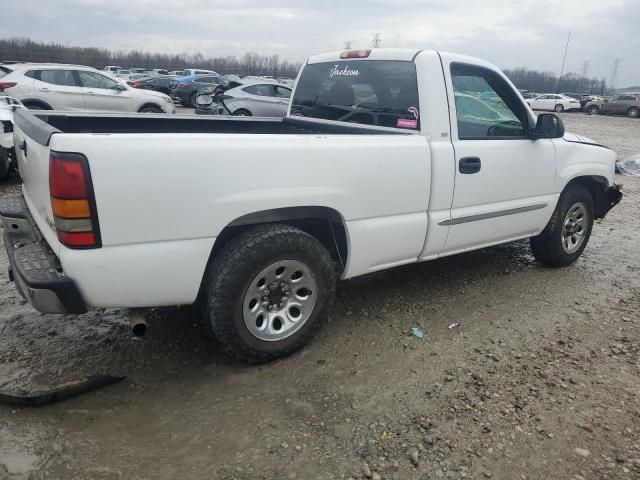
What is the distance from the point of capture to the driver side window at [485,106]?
12.4 feet

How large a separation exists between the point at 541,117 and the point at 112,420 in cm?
382

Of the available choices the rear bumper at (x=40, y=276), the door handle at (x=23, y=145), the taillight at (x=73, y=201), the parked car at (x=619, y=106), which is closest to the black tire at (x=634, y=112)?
the parked car at (x=619, y=106)

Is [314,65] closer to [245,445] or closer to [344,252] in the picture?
[344,252]

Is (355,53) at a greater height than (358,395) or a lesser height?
greater

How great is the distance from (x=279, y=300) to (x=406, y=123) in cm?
159

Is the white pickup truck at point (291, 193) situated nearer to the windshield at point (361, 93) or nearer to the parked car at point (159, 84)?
the windshield at point (361, 93)

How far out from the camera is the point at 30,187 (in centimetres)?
318

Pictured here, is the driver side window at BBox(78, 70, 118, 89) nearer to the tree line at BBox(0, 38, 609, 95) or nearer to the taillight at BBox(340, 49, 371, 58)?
the taillight at BBox(340, 49, 371, 58)

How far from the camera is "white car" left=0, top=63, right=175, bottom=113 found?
13.2 metres

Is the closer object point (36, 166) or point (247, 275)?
point (36, 166)

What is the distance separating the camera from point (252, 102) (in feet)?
51.2

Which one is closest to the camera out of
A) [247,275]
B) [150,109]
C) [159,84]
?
[247,275]

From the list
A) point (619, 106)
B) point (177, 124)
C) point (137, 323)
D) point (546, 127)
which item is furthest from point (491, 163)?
point (619, 106)

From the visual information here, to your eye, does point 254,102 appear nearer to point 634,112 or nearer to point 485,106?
point 485,106
